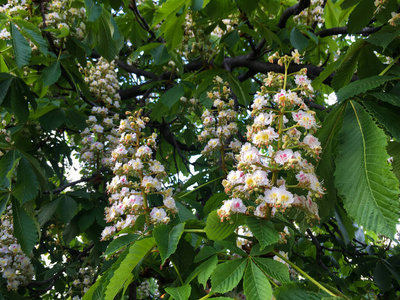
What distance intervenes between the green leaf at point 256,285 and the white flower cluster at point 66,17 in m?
1.95

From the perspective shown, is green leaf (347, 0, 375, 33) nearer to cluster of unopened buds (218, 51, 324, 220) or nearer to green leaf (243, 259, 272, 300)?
cluster of unopened buds (218, 51, 324, 220)

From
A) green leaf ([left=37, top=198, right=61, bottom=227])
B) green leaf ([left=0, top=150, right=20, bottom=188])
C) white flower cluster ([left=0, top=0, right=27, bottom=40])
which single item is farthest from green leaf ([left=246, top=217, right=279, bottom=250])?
white flower cluster ([left=0, top=0, right=27, bottom=40])

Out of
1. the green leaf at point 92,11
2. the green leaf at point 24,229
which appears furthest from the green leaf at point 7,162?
the green leaf at point 92,11

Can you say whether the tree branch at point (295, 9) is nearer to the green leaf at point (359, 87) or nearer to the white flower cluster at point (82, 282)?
the green leaf at point (359, 87)

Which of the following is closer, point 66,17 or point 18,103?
point 18,103

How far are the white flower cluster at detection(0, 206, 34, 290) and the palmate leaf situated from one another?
2.52 meters

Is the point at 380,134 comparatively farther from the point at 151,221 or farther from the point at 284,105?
the point at 151,221

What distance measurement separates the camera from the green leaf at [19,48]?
174 cm

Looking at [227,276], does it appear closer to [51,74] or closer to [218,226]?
[218,226]

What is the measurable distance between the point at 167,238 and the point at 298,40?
5.50ft

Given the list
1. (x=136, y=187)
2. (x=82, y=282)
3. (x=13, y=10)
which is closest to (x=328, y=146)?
(x=136, y=187)

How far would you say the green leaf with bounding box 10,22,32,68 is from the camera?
174cm

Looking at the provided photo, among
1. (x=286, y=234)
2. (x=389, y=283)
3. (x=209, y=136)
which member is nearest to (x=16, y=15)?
(x=209, y=136)

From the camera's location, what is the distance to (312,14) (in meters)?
2.67
